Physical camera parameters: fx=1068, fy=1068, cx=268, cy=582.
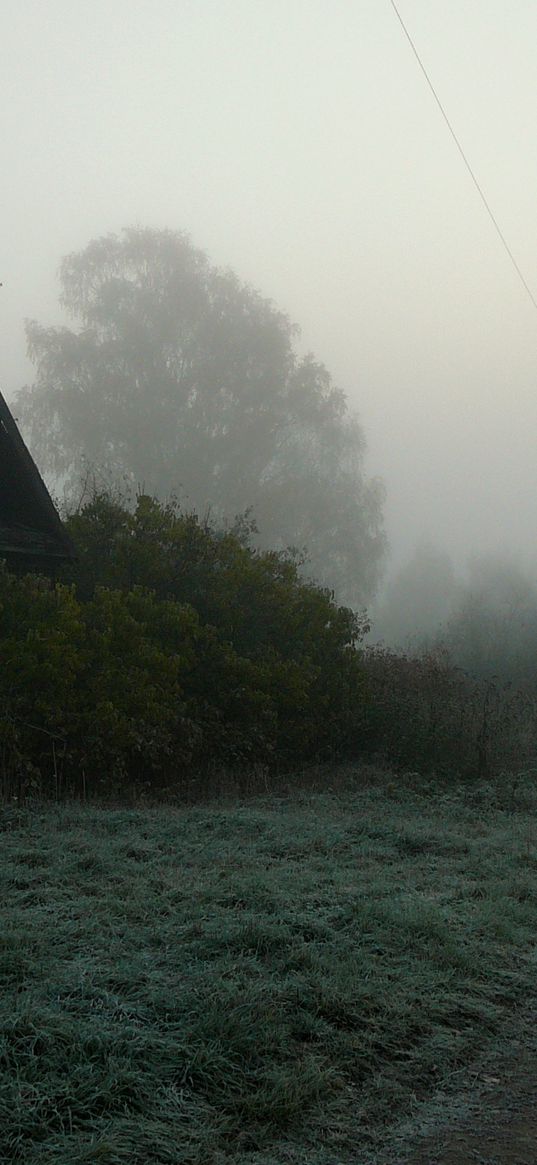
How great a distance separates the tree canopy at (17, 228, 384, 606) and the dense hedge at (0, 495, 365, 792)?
1091 inches

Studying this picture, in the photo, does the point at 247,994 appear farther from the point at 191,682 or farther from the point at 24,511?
the point at 24,511

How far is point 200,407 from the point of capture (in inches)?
1795

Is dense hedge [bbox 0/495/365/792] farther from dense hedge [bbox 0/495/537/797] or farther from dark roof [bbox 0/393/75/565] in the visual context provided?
Result: dark roof [bbox 0/393/75/565]

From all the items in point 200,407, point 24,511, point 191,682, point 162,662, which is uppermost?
point 200,407

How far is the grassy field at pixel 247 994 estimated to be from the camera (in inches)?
153

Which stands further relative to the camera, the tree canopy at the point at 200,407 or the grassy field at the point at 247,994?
the tree canopy at the point at 200,407

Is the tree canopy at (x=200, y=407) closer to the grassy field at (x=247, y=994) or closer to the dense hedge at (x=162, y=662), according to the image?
the dense hedge at (x=162, y=662)

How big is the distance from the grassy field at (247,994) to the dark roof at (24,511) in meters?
5.18

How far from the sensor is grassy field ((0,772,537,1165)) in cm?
390

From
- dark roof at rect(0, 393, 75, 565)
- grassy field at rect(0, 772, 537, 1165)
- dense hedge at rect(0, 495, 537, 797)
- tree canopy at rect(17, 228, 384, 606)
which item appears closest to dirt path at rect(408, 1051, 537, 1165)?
grassy field at rect(0, 772, 537, 1165)

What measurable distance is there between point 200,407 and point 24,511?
32528 mm

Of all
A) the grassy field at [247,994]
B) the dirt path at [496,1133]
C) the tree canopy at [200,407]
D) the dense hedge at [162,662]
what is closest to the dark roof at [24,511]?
the dense hedge at [162,662]

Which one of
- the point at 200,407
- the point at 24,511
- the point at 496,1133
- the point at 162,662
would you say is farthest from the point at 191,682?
the point at 200,407

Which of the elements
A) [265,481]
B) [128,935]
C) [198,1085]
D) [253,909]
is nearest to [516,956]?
Result: [253,909]
